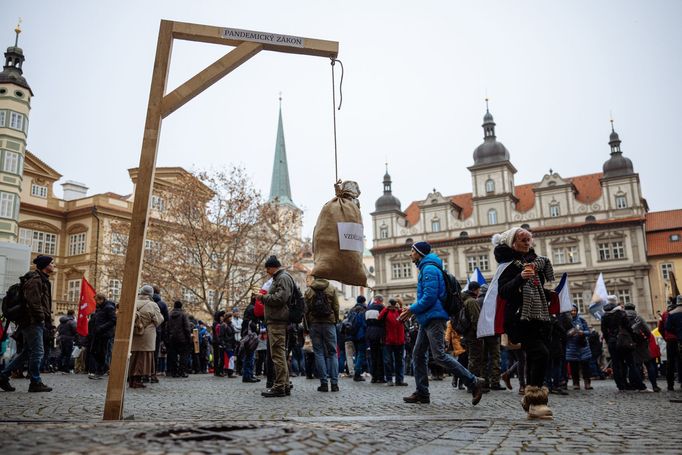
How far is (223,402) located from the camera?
7684 mm

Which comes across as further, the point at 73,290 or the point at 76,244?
the point at 76,244

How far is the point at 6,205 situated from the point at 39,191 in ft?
19.5

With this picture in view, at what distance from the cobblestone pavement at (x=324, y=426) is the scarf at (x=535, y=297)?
38.4 inches

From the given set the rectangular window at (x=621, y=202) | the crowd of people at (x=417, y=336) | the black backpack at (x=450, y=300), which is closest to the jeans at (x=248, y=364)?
the crowd of people at (x=417, y=336)

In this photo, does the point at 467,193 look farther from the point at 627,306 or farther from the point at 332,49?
the point at 332,49

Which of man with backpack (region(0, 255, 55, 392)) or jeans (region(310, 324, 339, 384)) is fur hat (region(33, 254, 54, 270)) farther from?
jeans (region(310, 324, 339, 384))

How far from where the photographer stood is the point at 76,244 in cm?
4500

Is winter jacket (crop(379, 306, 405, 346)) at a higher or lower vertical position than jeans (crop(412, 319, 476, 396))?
higher

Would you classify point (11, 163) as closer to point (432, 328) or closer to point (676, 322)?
point (432, 328)

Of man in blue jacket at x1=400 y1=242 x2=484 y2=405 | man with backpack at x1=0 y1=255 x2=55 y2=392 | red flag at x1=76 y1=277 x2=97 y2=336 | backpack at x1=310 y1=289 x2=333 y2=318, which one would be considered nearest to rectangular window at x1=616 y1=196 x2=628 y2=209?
red flag at x1=76 y1=277 x2=97 y2=336

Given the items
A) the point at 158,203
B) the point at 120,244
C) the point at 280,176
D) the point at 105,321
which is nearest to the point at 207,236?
the point at 120,244

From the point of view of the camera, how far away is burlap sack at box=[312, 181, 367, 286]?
21.5 ft

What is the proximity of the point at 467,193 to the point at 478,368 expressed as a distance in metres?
55.0

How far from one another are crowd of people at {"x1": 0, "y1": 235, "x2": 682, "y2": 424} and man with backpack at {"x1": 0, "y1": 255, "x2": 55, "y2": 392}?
0.7 inches
